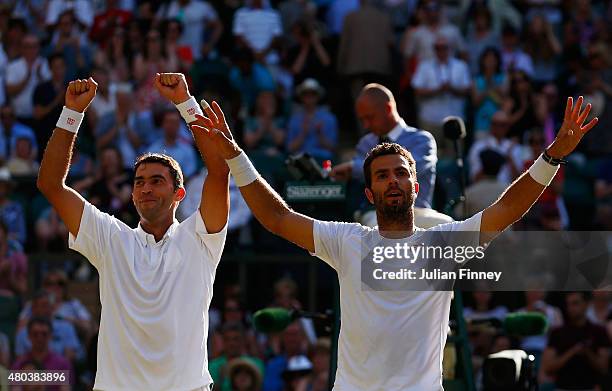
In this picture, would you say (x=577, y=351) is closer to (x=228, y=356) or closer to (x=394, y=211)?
(x=228, y=356)

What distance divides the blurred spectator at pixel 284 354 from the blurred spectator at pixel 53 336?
5.58ft

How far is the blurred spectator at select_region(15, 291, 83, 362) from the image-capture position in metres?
12.5

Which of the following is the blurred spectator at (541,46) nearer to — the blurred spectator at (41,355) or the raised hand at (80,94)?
the blurred spectator at (41,355)

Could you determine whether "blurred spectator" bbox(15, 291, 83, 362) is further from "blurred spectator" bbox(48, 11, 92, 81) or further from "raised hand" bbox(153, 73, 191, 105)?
"raised hand" bbox(153, 73, 191, 105)

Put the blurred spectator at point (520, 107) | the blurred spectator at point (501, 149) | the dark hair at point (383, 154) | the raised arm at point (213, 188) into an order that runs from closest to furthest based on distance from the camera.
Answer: the dark hair at point (383, 154) → the raised arm at point (213, 188) → the blurred spectator at point (501, 149) → the blurred spectator at point (520, 107)

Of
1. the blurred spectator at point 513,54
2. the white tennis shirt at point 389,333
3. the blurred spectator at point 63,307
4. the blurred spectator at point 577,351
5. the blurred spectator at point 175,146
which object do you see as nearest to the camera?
the white tennis shirt at point 389,333

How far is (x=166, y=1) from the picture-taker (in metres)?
16.6

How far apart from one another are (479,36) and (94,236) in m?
9.58

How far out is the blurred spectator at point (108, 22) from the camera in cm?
1590

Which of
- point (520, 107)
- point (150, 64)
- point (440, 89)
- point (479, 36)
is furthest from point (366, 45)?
point (150, 64)

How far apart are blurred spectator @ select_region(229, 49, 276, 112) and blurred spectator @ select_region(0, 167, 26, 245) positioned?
8.99ft

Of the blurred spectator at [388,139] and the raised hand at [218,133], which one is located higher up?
the blurred spectator at [388,139]

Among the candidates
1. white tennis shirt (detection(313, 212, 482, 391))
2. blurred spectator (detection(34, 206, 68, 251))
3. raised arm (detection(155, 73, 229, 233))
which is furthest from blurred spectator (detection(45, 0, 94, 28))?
white tennis shirt (detection(313, 212, 482, 391))

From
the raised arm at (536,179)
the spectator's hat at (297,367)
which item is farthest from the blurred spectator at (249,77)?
the raised arm at (536,179)
